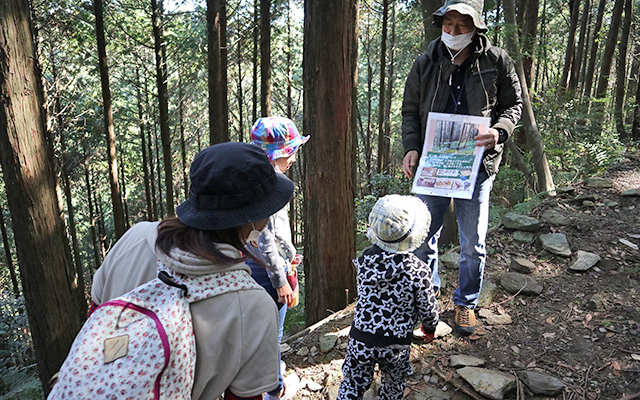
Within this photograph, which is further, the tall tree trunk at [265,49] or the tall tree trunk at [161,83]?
the tall tree trunk at [161,83]

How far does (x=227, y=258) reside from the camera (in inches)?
45.4

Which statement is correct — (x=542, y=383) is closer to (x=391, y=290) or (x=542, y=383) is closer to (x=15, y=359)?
(x=391, y=290)

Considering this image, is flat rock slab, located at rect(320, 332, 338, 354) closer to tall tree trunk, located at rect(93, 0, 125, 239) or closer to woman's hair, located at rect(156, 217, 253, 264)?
woman's hair, located at rect(156, 217, 253, 264)

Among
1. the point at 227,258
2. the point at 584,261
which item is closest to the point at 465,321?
the point at 584,261

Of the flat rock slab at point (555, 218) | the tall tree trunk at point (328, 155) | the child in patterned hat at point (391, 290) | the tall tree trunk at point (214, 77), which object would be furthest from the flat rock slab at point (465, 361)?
the tall tree trunk at point (214, 77)

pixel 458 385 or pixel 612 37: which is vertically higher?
pixel 612 37

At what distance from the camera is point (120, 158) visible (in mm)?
20000

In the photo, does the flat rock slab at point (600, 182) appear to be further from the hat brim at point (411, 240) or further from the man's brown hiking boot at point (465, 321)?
the hat brim at point (411, 240)

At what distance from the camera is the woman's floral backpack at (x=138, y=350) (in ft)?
2.98

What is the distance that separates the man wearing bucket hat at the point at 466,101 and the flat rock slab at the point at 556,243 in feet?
6.23

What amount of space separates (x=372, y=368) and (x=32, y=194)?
4.19 meters

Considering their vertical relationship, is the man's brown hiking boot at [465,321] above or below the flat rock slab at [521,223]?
below

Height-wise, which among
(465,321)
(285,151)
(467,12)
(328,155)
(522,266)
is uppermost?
(467,12)

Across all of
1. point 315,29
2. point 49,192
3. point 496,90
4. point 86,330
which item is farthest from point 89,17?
point 86,330
